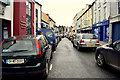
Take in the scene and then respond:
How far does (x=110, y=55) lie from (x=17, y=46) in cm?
362

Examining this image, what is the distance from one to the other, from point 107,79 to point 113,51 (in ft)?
3.97

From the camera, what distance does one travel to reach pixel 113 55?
15.1 feet

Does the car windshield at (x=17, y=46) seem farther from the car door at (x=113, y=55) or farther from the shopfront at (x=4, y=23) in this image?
the shopfront at (x=4, y=23)

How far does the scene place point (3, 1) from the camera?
32.7 feet

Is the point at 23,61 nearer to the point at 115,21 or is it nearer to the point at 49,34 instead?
the point at 49,34

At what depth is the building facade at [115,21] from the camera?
16594mm

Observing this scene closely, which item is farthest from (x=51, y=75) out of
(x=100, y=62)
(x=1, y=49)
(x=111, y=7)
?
(x=111, y=7)

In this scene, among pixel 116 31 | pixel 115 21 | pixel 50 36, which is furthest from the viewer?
pixel 116 31

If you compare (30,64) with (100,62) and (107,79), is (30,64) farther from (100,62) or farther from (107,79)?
(100,62)

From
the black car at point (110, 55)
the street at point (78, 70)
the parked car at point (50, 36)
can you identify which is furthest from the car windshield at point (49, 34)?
the black car at point (110, 55)

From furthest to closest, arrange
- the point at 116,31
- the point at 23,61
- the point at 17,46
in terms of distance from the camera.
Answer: the point at 116,31 < the point at 17,46 < the point at 23,61

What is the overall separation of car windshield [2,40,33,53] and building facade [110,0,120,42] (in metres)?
15.4

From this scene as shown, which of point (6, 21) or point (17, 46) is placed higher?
point (6, 21)

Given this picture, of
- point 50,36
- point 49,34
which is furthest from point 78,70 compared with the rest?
point 49,34
